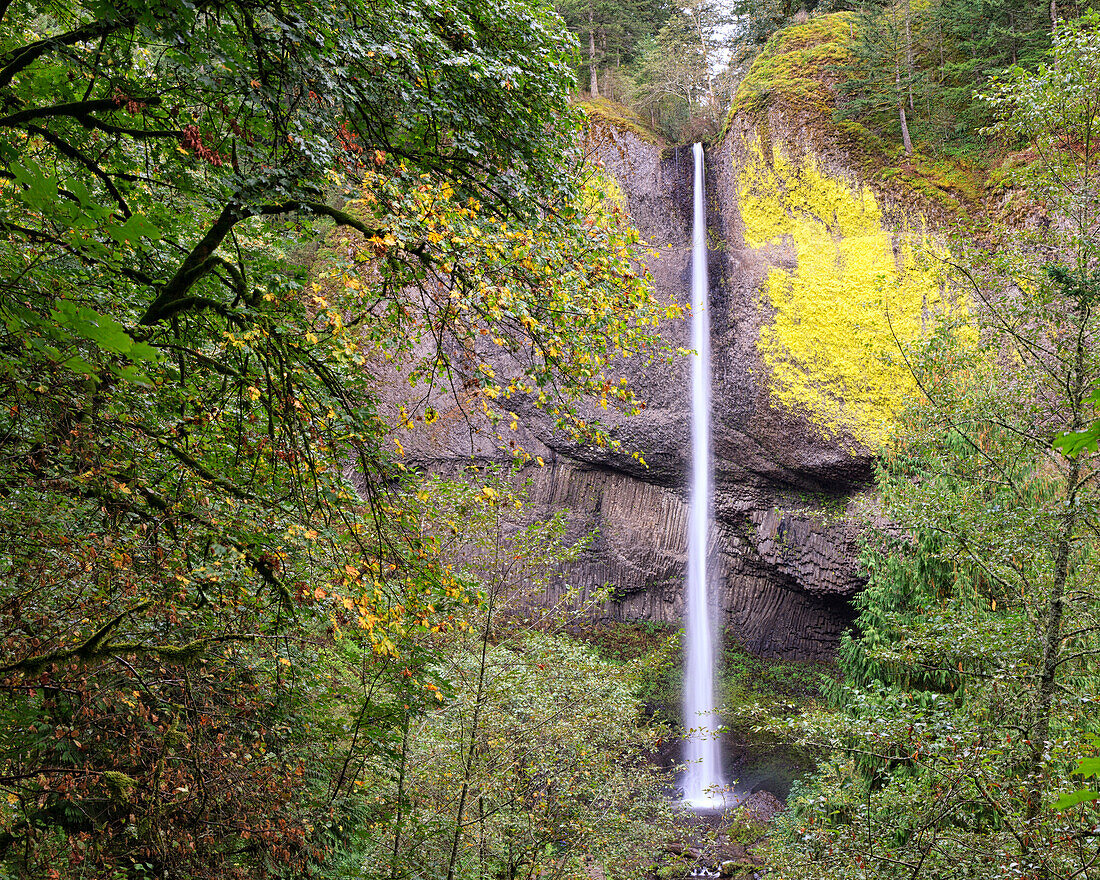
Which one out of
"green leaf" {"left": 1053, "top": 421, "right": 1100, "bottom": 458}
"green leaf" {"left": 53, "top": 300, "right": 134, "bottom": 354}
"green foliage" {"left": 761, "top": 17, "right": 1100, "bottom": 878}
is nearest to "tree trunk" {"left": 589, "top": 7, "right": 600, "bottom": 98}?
"green foliage" {"left": 761, "top": 17, "right": 1100, "bottom": 878}

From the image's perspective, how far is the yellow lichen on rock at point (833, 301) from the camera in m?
17.2

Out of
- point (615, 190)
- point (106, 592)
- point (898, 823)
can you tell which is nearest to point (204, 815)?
point (106, 592)

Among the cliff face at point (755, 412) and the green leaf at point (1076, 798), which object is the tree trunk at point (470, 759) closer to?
the green leaf at point (1076, 798)

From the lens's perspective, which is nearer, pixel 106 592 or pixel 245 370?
pixel 106 592

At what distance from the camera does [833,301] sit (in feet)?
59.7

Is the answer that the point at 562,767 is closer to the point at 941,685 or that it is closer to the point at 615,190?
the point at 941,685

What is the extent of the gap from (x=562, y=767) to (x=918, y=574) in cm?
675

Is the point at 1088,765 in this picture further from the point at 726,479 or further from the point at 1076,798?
the point at 726,479

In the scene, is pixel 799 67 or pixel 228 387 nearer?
pixel 228 387

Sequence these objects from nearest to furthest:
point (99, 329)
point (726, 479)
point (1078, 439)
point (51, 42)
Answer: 1. point (99, 329)
2. point (1078, 439)
3. point (51, 42)
4. point (726, 479)

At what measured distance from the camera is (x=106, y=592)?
11.5 ft

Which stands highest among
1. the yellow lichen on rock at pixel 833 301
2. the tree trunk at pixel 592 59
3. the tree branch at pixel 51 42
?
the tree trunk at pixel 592 59

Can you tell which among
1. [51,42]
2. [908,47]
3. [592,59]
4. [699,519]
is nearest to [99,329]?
[51,42]

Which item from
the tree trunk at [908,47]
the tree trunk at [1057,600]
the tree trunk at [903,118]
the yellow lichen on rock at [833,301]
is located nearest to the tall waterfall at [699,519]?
the yellow lichen on rock at [833,301]
